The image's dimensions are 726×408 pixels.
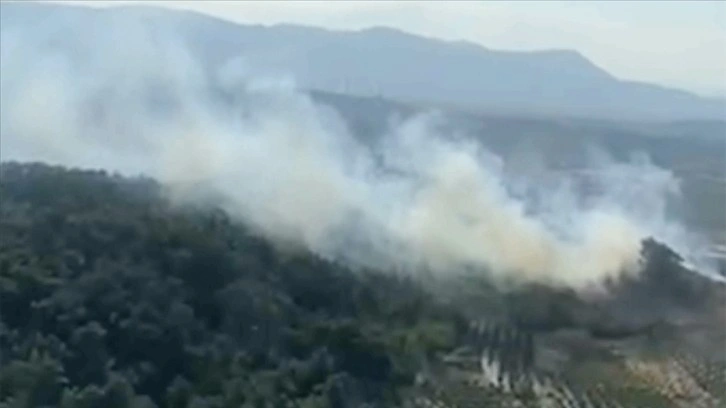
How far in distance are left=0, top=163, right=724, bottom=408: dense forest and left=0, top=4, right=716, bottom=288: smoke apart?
2.35m

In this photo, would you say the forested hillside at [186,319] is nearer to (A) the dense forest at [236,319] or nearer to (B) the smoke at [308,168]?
(A) the dense forest at [236,319]

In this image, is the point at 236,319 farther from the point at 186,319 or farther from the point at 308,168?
the point at 308,168

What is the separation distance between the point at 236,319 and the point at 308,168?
65.6 feet

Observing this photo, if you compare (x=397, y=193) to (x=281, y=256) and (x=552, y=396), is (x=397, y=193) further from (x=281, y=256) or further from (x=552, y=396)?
(x=552, y=396)

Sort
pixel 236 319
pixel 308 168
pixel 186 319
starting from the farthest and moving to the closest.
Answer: pixel 308 168
pixel 236 319
pixel 186 319

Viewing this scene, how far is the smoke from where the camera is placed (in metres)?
38.5

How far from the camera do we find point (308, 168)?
50.4 m

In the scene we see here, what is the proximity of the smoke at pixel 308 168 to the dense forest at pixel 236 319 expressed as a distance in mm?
2347

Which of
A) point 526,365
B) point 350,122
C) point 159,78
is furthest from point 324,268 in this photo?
point 350,122

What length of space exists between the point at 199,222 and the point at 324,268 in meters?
4.88

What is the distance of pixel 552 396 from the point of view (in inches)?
1046

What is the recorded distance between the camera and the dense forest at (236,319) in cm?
2669

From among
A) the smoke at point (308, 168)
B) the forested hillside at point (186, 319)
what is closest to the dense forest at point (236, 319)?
the forested hillside at point (186, 319)

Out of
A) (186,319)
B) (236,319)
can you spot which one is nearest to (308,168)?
(236,319)
